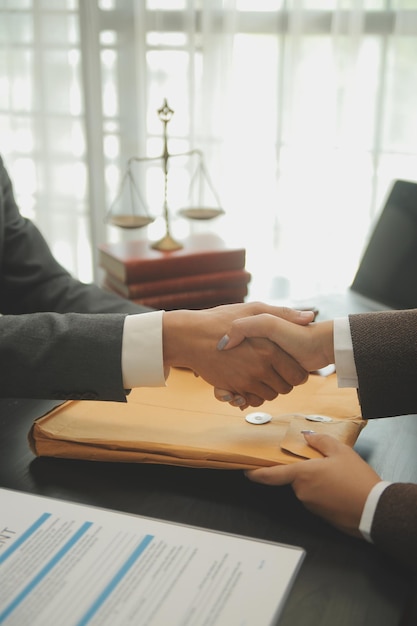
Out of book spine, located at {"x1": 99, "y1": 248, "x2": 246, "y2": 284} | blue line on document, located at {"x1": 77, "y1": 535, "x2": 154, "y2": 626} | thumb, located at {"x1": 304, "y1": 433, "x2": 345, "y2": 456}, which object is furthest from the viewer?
book spine, located at {"x1": 99, "y1": 248, "x2": 246, "y2": 284}

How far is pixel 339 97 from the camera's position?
239 centimetres

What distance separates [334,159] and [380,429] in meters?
1.59

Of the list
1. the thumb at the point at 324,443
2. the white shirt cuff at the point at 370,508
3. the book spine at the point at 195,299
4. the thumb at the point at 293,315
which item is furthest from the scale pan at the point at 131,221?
the white shirt cuff at the point at 370,508

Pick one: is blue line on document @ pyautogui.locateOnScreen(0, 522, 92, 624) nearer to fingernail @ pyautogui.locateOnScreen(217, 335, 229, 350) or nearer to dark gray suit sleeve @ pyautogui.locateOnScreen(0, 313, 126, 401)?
dark gray suit sleeve @ pyautogui.locateOnScreen(0, 313, 126, 401)

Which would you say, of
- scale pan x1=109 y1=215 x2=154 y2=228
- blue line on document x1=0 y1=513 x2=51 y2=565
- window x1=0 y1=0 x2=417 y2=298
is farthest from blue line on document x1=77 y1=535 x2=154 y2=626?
window x1=0 y1=0 x2=417 y2=298

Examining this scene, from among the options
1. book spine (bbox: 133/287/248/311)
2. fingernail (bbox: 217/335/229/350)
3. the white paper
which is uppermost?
fingernail (bbox: 217/335/229/350)

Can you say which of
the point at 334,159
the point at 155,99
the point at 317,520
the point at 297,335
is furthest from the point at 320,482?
the point at 155,99

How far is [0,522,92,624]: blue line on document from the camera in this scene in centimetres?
63

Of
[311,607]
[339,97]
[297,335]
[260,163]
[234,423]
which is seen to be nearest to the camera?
[311,607]

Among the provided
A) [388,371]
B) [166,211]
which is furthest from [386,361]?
[166,211]

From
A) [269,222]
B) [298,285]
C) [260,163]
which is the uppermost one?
[260,163]

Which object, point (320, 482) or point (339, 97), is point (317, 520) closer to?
point (320, 482)

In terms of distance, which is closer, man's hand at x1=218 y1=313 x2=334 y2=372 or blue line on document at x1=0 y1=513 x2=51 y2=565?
blue line on document at x1=0 y1=513 x2=51 y2=565

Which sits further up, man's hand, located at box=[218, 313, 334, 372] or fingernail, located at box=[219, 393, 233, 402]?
man's hand, located at box=[218, 313, 334, 372]
